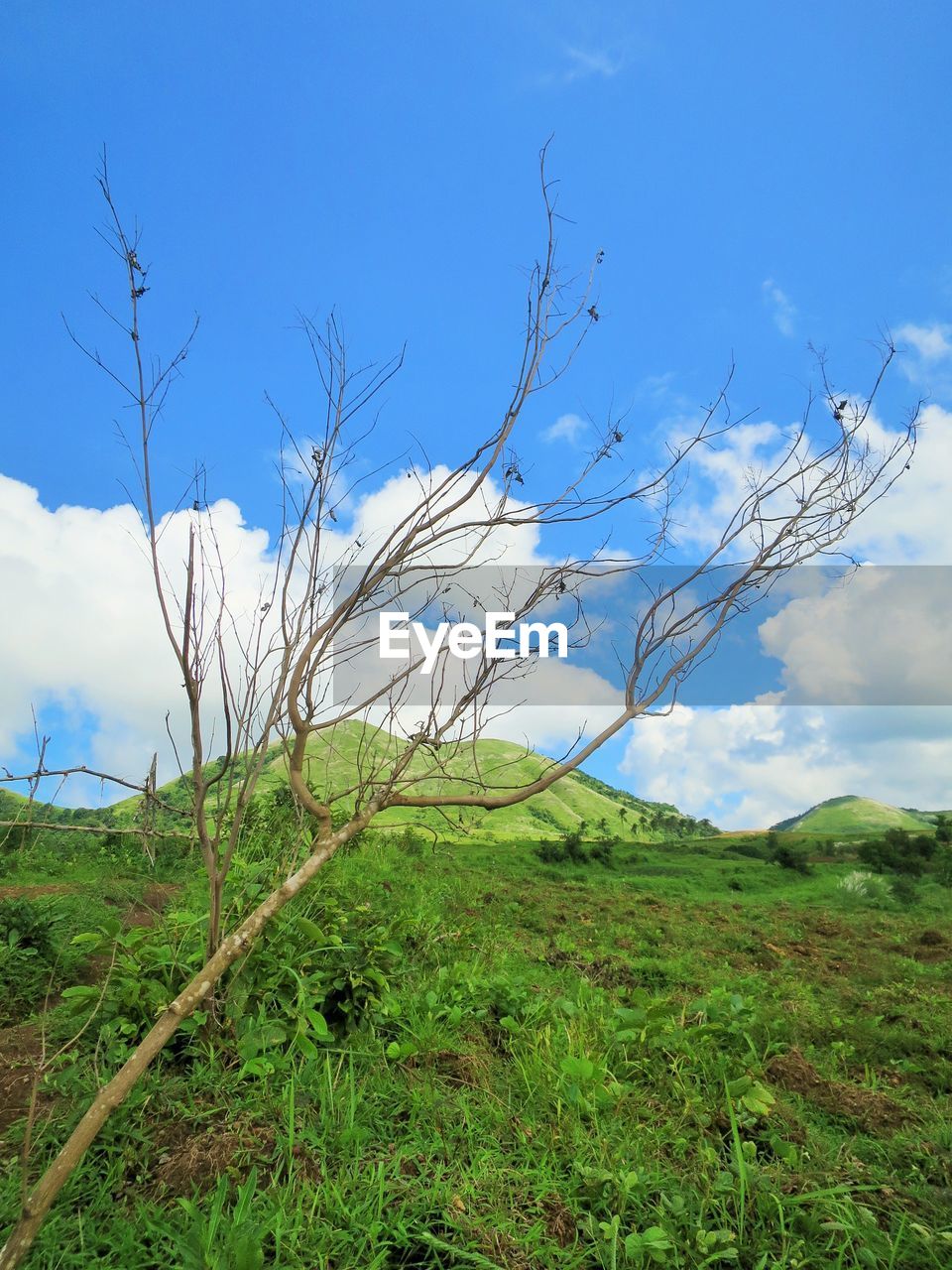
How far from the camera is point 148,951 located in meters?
4.05

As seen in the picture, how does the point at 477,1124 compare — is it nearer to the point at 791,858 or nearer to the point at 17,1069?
the point at 17,1069

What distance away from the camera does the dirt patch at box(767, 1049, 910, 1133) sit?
11.6 feet

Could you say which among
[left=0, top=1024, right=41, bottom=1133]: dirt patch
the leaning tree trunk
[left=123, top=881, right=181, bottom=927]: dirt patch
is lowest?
[left=0, top=1024, right=41, bottom=1133]: dirt patch

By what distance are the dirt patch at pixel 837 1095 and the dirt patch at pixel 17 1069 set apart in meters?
3.55

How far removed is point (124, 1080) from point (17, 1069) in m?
2.08

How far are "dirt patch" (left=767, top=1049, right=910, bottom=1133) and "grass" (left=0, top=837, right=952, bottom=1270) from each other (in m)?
0.01

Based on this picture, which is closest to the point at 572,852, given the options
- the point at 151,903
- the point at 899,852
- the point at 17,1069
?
the point at 899,852

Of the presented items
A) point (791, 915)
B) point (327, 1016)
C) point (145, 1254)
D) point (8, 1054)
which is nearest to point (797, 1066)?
point (327, 1016)

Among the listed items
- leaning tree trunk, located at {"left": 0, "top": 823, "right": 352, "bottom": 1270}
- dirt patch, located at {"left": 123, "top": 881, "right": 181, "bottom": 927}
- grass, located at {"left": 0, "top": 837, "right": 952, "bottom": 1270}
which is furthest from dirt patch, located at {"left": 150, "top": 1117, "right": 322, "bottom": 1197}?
dirt patch, located at {"left": 123, "top": 881, "right": 181, "bottom": 927}

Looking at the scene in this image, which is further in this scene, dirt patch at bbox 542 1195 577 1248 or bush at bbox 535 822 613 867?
bush at bbox 535 822 613 867

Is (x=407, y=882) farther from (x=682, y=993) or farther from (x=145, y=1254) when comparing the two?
(x=145, y=1254)

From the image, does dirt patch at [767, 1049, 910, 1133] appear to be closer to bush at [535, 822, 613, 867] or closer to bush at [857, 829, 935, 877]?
bush at [535, 822, 613, 867]

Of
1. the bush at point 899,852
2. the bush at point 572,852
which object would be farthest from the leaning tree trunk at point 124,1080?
the bush at point 899,852

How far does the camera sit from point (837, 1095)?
3.74 meters
